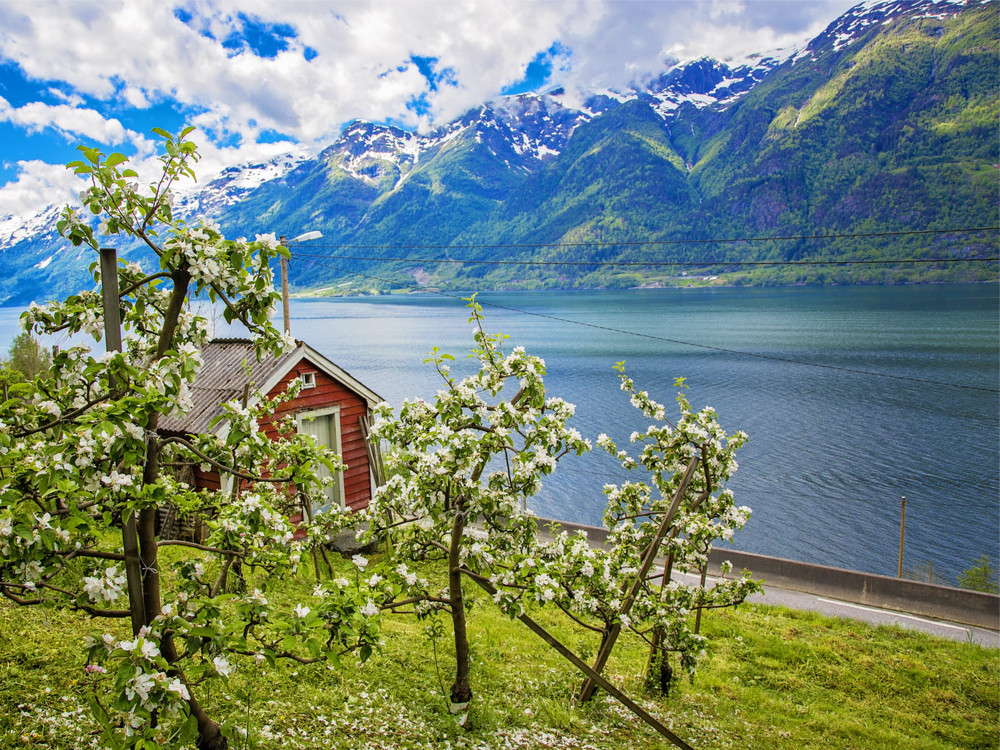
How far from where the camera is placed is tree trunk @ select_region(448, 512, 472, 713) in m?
6.46

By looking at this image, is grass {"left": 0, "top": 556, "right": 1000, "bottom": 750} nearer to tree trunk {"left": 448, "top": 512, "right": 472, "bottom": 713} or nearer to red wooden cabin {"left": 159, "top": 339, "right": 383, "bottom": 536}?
tree trunk {"left": 448, "top": 512, "right": 472, "bottom": 713}

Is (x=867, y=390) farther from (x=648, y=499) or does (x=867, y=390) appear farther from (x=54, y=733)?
(x=54, y=733)

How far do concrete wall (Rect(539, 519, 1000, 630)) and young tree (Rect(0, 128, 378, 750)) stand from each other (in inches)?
367

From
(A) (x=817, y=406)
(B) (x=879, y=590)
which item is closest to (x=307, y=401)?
(B) (x=879, y=590)

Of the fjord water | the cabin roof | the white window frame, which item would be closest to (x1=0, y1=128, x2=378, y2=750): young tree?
the cabin roof

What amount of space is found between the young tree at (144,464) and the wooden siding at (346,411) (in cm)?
1030

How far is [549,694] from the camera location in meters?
7.93

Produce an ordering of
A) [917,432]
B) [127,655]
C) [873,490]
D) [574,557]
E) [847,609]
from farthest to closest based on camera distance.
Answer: [917,432] → [873,490] → [847,609] → [574,557] → [127,655]

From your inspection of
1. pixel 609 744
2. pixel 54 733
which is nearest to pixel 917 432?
pixel 609 744

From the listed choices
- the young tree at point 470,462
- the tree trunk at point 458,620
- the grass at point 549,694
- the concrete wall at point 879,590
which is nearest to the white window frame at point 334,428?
the grass at point 549,694

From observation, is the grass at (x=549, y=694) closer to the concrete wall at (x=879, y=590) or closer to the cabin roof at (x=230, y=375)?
the concrete wall at (x=879, y=590)

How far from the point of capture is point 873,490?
29.4 meters

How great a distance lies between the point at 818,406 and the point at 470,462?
148ft

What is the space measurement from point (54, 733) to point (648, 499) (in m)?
7.53
